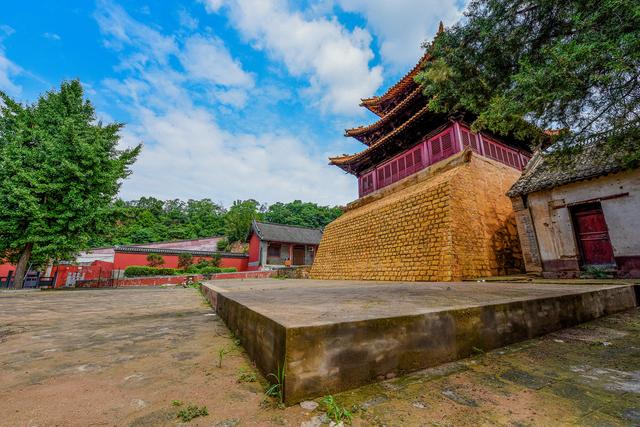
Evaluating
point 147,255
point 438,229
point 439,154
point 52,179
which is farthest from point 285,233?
point 438,229

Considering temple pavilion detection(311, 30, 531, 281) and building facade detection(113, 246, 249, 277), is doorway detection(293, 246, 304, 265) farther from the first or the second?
temple pavilion detection(311, 30, 531, 281)

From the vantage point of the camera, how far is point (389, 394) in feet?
3.98

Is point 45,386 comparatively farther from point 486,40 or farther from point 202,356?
point 486,40

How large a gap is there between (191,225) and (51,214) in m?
30.0

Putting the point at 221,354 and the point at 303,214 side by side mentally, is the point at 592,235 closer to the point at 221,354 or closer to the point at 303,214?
the point at 221,354

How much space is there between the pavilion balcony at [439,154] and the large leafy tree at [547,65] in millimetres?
4484

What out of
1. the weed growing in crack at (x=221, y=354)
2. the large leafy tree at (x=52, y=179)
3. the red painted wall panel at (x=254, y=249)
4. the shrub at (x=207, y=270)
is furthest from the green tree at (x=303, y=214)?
the weed growing in crack at (x=221, y=354)

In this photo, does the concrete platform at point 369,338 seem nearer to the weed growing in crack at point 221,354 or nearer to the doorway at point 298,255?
the weed growing in crack at point 221,354

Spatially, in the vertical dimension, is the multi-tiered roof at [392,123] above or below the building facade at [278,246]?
above

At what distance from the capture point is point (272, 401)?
117 centimetres

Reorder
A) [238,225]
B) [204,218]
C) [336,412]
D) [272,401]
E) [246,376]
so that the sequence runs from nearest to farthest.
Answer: [336,412], [272,401], [246,376], [238,225], [204,218]

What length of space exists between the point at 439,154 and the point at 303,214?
35.0 metres

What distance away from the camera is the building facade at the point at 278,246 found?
2459 centimetres

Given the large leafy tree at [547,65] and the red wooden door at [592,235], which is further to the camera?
the red wooden door at [592,235]
